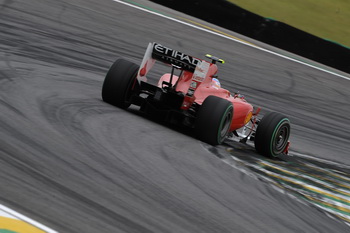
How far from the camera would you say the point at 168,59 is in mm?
8453

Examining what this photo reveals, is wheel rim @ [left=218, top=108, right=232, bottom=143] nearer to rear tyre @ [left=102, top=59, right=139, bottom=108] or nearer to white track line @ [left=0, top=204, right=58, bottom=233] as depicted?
rear tyre @ [left=102, top=59, right=139, bottom=108]

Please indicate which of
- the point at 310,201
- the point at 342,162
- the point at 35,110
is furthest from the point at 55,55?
the point at 310,201

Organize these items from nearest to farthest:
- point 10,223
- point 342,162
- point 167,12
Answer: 1. point 10,223
2. point 342,162
3. point 167,12

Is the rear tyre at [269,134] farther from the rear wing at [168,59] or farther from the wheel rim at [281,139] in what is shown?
the rear wing at [168,59]

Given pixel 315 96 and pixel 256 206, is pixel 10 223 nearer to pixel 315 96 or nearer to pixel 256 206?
pixel 256 206

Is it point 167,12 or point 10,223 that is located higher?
point 167,12

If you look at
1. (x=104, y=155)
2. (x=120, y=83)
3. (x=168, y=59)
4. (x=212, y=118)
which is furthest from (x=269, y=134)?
(x=104, y=155)

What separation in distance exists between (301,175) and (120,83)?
98.0 inches

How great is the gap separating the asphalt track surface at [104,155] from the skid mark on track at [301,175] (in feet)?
0.77

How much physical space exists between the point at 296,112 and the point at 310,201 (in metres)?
6.33

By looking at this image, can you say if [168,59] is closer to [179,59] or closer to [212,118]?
[179,59]

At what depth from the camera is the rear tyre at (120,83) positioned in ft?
27.6

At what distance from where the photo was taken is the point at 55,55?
37.4 ft

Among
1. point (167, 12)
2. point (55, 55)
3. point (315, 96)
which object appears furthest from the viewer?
point (167, 12)
